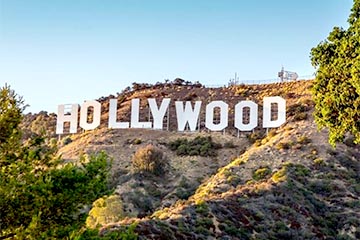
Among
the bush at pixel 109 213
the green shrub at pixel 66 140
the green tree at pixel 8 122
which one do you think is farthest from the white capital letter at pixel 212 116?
the green tree at pixel 8 122

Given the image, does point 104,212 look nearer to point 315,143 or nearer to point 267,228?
point 267,228

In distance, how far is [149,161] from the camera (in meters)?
52.6

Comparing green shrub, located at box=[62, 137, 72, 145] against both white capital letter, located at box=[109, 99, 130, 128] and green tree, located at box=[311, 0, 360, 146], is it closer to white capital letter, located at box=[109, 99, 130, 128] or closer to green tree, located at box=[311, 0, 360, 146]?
white capital letter, located at box=[109, 99, 130, 128]

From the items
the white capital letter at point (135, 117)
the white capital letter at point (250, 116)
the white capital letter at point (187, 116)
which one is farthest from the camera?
the white capital letter at point (135, 117)

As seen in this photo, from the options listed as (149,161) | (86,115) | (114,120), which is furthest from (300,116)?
(86,115)

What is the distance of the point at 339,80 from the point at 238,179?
74.6 ft

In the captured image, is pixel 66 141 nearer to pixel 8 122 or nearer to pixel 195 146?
pixel 195 146

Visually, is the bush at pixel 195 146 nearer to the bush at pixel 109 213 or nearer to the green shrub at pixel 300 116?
the green shrub at pixel 300 116

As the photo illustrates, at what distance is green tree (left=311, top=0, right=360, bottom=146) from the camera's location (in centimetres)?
2280

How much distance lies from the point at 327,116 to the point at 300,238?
1211 cm

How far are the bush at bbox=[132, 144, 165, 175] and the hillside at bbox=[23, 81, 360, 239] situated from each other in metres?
0.49

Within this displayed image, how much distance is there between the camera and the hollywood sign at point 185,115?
5812cm

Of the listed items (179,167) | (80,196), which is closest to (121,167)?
(179,167)

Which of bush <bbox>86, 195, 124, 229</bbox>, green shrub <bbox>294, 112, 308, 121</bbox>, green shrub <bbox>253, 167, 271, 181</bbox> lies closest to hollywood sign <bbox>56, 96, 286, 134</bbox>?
green shrub <bbox>294, 112, 308, 121</bbox>
